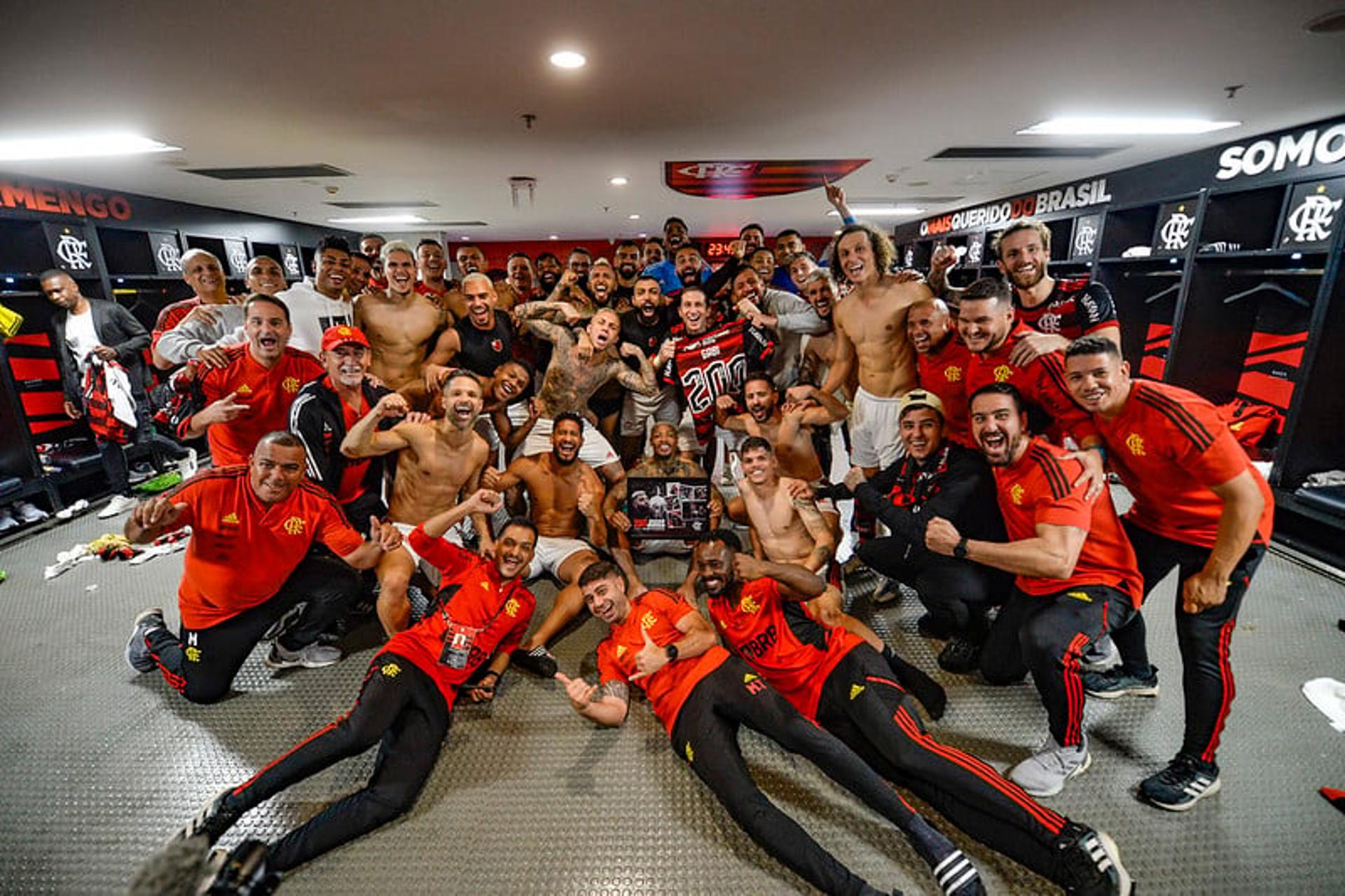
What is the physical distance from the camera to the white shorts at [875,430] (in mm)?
2969

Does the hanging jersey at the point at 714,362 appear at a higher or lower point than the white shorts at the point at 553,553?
higher

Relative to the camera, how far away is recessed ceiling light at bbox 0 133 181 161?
3.60 meters

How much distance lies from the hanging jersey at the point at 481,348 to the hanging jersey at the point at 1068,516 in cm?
288

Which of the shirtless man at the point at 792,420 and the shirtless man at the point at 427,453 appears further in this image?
the shirtless man at the point at 792,420

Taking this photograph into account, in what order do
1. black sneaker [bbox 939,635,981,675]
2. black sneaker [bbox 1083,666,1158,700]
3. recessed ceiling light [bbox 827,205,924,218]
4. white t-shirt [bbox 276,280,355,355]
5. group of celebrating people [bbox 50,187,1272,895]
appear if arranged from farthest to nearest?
recessed ceiling light [bbox 827,205,924,218] < white t-shirt [bbox 276,280,355,355] < black sneaker [bbox 939,635,981,675] < black sneaker [bbox 1083,666,1158,700] < group of celebrating people [bbox 50,187,1272,895]

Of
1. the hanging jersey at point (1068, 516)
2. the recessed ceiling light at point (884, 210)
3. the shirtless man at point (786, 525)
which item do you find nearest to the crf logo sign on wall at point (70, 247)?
the shirtless man at point (786, 525)

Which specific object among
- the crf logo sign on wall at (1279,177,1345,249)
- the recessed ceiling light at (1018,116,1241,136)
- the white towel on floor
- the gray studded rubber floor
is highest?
the recessed ceiling light at (1018,116,1241,136)

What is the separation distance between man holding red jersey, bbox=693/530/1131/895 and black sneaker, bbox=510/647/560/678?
2.68 feet

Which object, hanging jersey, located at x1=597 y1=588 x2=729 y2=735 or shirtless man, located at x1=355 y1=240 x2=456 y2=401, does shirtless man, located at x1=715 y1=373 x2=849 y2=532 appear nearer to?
hanging jersey, located at x1=597 y1=588 x2=729 y2=735

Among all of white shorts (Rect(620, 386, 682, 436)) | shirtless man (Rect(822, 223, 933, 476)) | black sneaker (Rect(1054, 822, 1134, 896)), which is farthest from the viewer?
white shorts (Rect(620, 386, 682, 436))

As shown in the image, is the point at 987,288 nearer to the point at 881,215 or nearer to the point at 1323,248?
the point at 1323,248

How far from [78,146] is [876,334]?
5501mm

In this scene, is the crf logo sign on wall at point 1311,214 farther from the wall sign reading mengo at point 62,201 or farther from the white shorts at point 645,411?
the wall sign reading mengo at point 62,201

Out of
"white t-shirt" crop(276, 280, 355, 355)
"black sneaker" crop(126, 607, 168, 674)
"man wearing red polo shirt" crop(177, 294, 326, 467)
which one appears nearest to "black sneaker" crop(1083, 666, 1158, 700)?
"man wearing red polo shirt" crop(177, 294, 326, 467)
